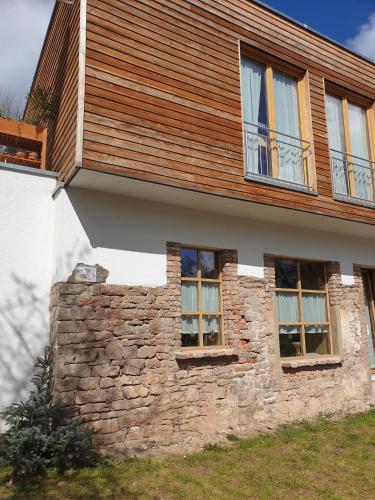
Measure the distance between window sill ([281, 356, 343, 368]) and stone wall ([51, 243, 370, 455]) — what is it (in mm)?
74

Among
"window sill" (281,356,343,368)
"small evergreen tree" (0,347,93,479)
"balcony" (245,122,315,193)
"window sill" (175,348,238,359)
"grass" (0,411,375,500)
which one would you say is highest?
"balcony" (245,122,315,193)

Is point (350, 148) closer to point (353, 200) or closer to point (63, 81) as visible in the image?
point (353, 200)

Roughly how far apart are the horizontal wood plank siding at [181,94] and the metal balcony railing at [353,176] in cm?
58

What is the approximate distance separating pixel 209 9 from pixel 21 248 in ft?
15.8

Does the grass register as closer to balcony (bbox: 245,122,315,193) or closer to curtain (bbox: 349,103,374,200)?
balcony (bbox: 245,122,315,193)

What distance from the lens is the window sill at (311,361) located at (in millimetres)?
6906

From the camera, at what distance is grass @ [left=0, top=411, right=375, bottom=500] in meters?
4.25

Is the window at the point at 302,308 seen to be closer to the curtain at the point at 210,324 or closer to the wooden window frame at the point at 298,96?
the curtain at the point at 210,324

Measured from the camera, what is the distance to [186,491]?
14.2 ft

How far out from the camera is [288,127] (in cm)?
752

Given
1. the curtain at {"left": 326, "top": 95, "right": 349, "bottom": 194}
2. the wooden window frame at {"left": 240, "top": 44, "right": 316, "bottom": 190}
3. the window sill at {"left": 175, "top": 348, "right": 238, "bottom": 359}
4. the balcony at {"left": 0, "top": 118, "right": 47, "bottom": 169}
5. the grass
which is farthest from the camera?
the curtain at {"left": 326, "top": 95, "right": 349, "bottom": 194}

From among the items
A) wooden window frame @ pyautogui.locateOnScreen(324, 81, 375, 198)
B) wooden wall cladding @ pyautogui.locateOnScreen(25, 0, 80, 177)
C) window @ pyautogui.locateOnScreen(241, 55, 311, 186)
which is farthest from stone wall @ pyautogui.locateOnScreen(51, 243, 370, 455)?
wooden window frame @ pyautogui.locateOnScreen(324, 81, 375, 198)

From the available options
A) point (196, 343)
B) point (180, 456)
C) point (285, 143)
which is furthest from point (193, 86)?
point (180, 456)

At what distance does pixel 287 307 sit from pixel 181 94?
4.17m
